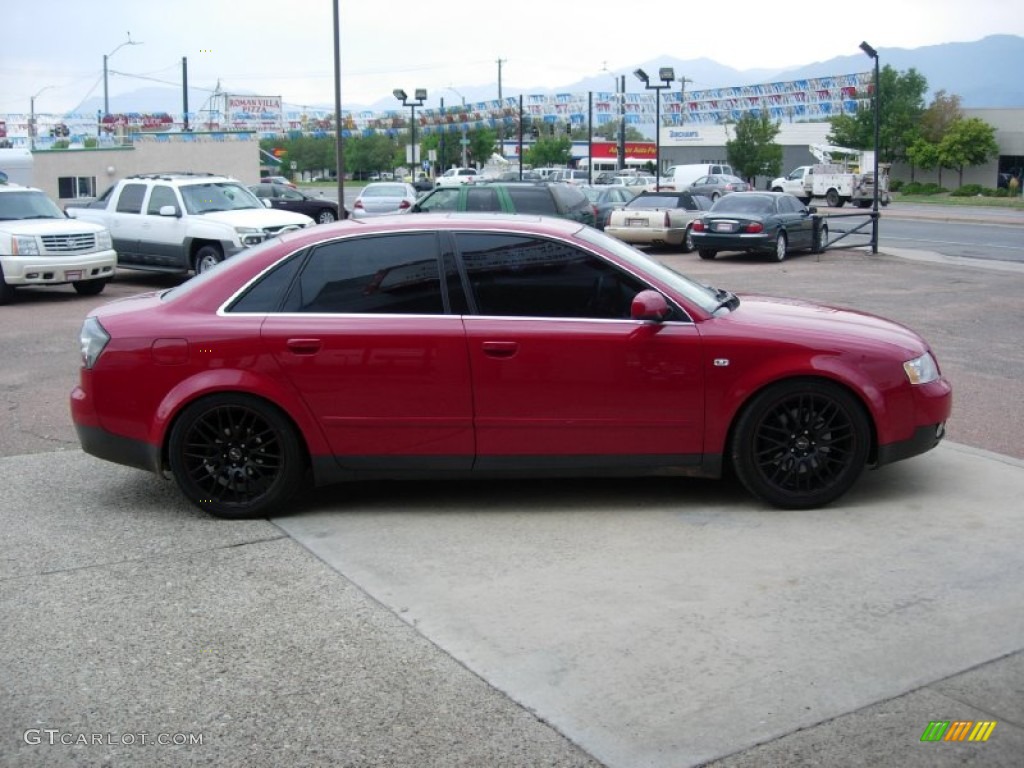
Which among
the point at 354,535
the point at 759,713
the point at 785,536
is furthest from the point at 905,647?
the point at 354,535

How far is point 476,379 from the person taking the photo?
6.29 meters

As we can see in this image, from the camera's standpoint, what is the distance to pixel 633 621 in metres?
4.91

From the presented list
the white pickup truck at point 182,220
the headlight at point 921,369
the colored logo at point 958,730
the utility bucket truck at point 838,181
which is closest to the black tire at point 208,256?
the white pickup truck at point 182,220

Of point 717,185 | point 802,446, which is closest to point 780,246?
point 802,446

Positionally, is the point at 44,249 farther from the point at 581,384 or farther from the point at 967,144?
the point at 967,144

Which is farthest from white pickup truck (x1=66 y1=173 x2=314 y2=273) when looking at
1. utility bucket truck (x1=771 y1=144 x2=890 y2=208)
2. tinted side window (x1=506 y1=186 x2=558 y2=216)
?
utility bucket truck (x1=771 y1=144 x2=890 y2=208)

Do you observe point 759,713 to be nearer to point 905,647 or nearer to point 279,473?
point 905,647

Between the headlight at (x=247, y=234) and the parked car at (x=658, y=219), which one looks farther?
the parked car at (x=658, y=219)

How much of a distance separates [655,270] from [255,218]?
1331 cm

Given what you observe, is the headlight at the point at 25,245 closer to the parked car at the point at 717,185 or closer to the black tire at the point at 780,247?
the black tire at the point at 780,247

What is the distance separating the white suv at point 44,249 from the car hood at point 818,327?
13136 millimetres

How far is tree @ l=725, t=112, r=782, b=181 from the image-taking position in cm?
6888

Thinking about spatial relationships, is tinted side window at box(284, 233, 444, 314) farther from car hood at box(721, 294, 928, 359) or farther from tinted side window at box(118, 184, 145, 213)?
tinted side window at box(118, 184, 145, 213)

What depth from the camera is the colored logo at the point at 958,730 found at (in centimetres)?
393
